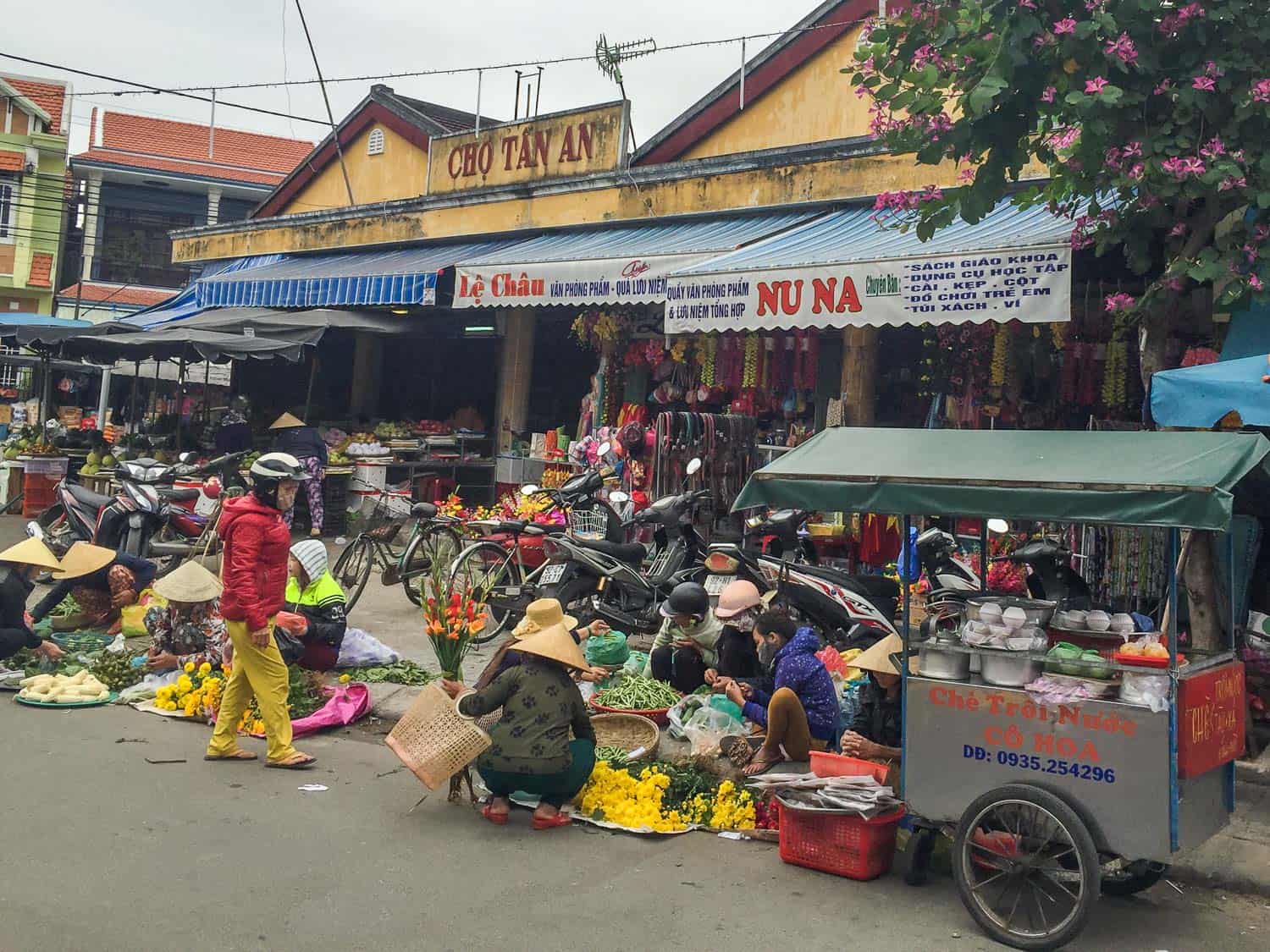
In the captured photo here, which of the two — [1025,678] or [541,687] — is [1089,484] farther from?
[541,687]

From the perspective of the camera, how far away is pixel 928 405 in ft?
39.8

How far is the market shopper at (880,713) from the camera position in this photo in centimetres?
608

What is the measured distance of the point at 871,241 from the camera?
1068 cm

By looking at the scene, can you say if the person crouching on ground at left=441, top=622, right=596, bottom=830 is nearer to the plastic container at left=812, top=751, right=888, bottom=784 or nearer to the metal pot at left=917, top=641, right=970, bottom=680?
the plastic container at left=812, top=751, right=888, bottom=784

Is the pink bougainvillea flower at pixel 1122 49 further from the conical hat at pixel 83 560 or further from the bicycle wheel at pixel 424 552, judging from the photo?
the conical hat at pixel 83 560

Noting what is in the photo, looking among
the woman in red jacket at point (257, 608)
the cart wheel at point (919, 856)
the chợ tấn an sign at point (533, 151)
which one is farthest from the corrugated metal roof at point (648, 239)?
the cart wheel at point (919, 856)

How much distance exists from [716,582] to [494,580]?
7.53 ft

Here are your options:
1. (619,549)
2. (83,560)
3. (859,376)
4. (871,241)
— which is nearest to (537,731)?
(619,549)

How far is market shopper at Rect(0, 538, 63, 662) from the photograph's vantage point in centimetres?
870

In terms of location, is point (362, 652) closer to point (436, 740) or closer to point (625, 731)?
point (625, 731)

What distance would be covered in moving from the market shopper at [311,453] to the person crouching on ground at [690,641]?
8.08 meters

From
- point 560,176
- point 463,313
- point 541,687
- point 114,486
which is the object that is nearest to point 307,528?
point 114,486

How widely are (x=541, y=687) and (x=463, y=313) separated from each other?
1236 centimetres

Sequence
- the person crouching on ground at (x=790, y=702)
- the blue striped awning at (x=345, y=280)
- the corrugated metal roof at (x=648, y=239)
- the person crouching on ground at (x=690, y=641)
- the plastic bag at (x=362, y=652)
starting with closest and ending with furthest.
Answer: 1. the person crouching on ground at (x=790, y=702)
2. the person crouching on ground at (x=690, y=641)
3. the plastic bag at (x=362, y=652)
4. the corrugated metal roof at (x=648, y=239)
5. the blue striped awning at (x=345, y=280)
